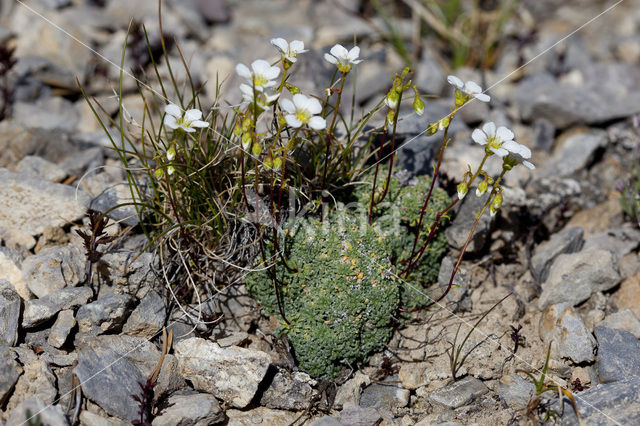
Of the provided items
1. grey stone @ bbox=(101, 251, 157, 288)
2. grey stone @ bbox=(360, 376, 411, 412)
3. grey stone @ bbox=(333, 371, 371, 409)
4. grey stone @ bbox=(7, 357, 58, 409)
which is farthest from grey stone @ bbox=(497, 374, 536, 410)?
grey stone @ bbox=(7, 357, 58, 409)

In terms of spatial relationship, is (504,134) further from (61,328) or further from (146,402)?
(61,328)

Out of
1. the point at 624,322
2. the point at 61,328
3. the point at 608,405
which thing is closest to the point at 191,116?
the point at 61,328

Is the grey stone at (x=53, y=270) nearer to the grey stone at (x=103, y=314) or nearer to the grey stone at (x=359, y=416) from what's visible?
the grey stone at (x=103, y=314)

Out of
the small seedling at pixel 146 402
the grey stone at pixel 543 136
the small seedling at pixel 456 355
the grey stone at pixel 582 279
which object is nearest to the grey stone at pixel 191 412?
the small seedling at pixel 146 402

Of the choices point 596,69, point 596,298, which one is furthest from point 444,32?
point 596,298

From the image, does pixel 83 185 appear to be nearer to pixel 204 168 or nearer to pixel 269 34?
pixel 204 168

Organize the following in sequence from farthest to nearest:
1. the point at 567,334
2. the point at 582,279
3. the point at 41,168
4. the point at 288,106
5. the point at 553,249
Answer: the point at 41,168 → the point at 553,249 → the point at 582,279 → the point at 567,334 → the point at 288,106

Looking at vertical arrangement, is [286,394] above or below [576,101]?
below

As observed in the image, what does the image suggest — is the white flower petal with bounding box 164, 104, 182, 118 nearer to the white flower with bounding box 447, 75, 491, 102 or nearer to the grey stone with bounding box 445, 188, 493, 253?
the white flower with bounding box 447, 75, 491, 102
